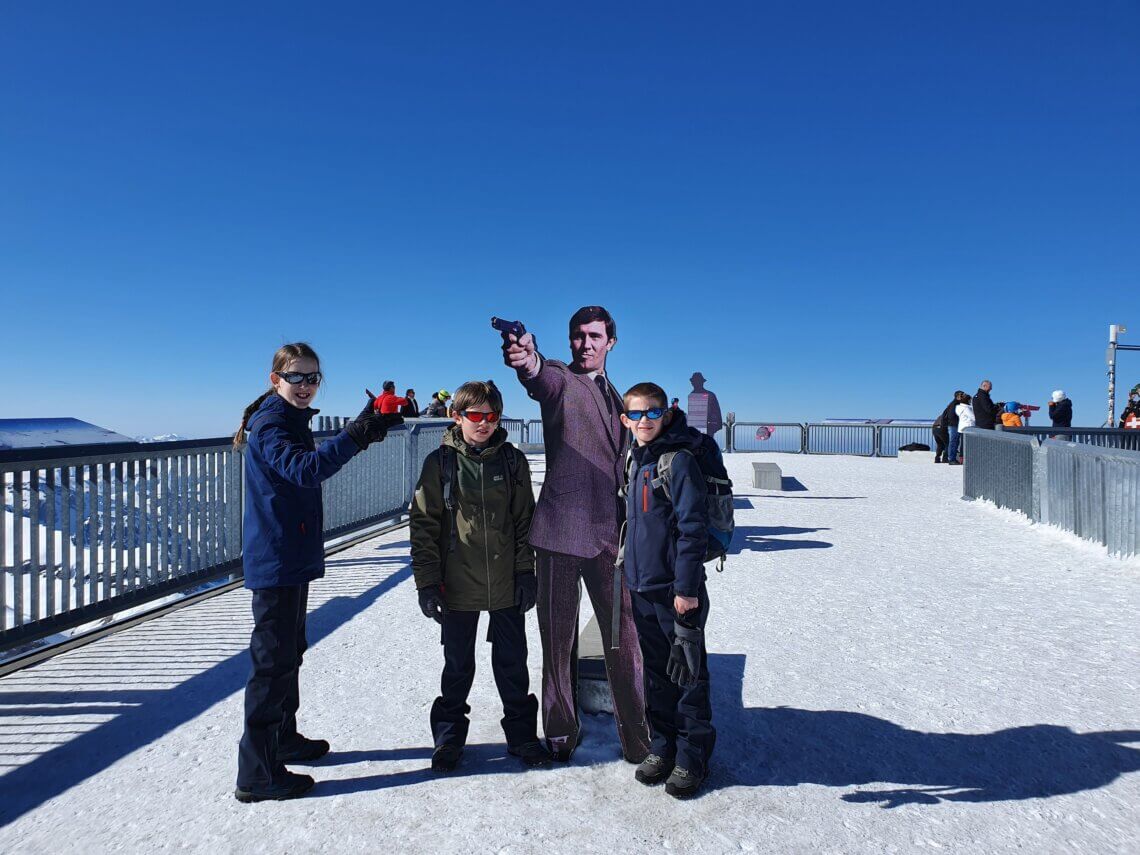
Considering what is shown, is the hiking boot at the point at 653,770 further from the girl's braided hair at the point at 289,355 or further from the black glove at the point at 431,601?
the girl's braided hair at the point at 289,355

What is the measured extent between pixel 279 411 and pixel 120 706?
7.56 ft

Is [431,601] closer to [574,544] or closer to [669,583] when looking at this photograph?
[574,544]

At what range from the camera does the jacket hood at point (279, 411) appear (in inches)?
116

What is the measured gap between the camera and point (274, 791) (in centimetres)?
287

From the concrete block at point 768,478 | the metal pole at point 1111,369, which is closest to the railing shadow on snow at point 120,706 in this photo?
the concrete block at point 768,478

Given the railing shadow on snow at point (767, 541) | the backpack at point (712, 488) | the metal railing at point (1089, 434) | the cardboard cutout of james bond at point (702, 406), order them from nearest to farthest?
the backpack at point (712, 488)
the railing shadow on snow at point (767, 541)
the cardboard cutout of james bond at point (702, 406)
the metal railing at point (1089, 434)

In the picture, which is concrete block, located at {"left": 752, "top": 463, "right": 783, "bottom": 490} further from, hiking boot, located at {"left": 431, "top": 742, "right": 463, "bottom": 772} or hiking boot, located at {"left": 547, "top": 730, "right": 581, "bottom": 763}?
hiking boot, located at {"left": 431, "top": 742, "right": 463, "bottom": 772}

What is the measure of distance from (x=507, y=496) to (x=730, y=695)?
191 centimetres

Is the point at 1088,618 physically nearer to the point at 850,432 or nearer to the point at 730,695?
the point at 730,695

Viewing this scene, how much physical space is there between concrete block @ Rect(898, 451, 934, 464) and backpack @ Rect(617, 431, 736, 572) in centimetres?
2122

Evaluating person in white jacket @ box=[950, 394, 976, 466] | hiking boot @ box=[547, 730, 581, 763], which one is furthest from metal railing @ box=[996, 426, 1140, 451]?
hiking boot @ box=[547, 730, 581, 763]

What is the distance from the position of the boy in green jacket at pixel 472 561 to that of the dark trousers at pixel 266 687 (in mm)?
590

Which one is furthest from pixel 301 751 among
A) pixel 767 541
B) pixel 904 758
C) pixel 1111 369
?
pixel 1111 369

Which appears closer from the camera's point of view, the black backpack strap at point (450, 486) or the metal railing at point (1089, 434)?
the black backpack strap at point (450, 486)
